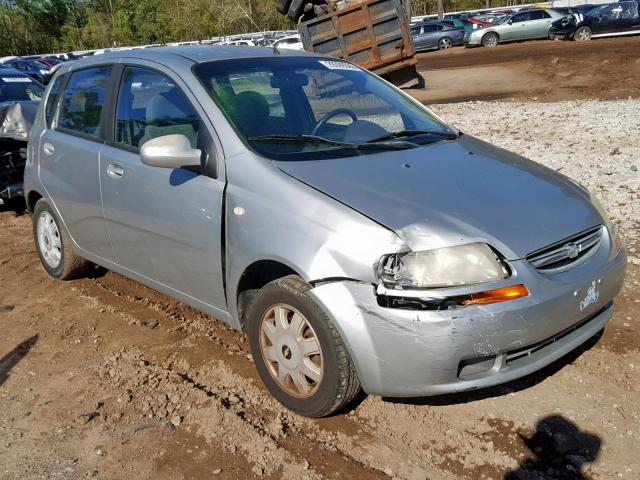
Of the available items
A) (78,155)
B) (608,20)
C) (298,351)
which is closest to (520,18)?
(608,20)

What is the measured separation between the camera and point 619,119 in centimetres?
966

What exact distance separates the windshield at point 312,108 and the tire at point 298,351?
0.75m

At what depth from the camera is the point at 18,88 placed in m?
9.97

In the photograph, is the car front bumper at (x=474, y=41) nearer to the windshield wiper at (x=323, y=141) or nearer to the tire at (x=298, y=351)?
the windshield wiper at (x=323, y=141)

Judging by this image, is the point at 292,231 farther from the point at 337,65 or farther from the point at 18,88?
the point at 18,88

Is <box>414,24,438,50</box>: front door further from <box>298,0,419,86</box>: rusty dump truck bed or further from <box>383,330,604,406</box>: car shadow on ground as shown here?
<box>383,330,604,406</box>: car shadow on ground

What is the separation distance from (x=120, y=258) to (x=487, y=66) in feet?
62.1

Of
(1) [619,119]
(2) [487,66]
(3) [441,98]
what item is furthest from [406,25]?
(2) [487,66]

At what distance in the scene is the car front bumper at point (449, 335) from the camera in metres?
2.54

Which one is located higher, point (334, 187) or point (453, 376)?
point (334, 187)

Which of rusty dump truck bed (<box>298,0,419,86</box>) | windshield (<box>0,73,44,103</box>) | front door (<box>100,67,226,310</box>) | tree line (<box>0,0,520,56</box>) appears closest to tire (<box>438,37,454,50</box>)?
rusty dump truck bed (<box>298,0,419,86</box>)

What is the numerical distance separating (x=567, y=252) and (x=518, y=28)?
3057 cm

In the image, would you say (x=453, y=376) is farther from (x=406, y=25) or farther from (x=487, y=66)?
(x=487, y=66)

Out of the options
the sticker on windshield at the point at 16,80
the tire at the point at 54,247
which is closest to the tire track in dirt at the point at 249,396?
the tire at the point at 54,247
